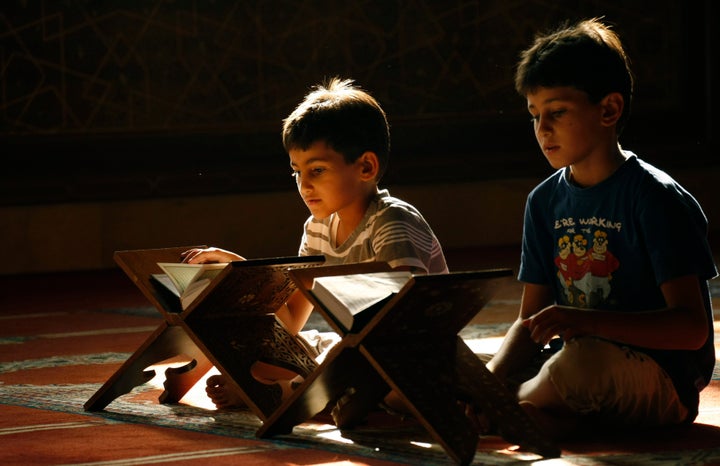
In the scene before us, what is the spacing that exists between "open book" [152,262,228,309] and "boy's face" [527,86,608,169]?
78 centimetres

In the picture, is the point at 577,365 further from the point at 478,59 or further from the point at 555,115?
the point at 478,59

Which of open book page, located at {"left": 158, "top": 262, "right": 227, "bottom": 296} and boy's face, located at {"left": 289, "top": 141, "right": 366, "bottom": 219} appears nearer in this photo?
open book page, located at {"left": 158, "top": 262, "right": 227, "bottom": 296}

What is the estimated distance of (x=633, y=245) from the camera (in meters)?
2.92

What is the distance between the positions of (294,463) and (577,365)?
63 cm

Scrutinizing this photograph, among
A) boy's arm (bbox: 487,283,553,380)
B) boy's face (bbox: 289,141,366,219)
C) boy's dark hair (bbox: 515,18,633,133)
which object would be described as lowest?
boy's arm (bbox: 487,283,553,380)

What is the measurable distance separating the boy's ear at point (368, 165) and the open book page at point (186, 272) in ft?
1.71

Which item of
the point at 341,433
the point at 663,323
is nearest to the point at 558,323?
the point at 663,323

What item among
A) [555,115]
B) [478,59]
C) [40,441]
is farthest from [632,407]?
[478,59]

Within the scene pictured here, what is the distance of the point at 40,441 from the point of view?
2.99 metres

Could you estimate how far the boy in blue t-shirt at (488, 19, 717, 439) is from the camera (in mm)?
2805

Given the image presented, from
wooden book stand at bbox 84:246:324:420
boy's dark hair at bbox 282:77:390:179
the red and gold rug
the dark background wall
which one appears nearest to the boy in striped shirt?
boy's dark hair at bbox 282:77:390:179

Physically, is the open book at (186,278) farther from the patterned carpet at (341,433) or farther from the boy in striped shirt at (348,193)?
the patterned carpet at (341,433)

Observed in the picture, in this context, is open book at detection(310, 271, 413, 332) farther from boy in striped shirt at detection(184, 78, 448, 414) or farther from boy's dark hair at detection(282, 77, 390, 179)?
boy's dark hair at detection(282, 77, 390, 179)

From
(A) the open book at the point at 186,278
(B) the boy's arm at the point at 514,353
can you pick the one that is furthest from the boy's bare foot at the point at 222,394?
Result: (B) the boy's arm at the point at 514,353
